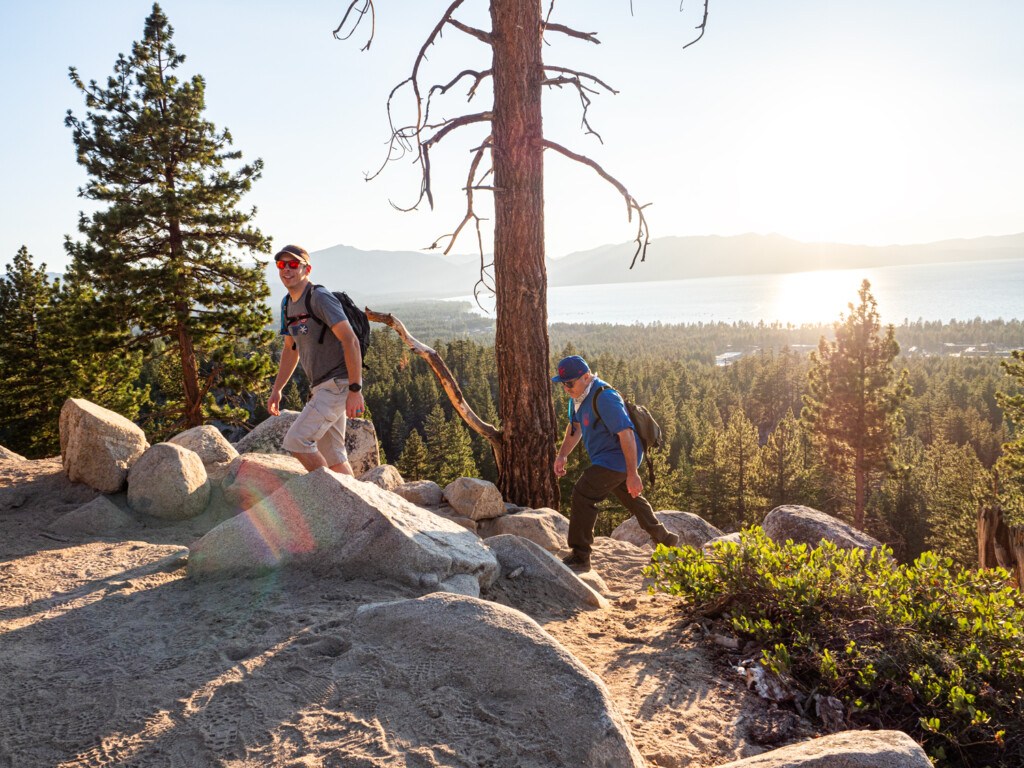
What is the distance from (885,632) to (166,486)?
6647mm

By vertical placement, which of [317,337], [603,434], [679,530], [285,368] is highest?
[317,337]

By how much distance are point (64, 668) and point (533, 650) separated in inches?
95.8

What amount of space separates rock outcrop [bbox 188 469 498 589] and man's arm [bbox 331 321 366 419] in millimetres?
740

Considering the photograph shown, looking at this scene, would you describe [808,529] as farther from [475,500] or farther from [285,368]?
[285,368]

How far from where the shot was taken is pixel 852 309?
32.9m

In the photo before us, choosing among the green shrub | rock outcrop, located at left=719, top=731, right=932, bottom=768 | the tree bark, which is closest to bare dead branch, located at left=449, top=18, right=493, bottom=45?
the tree bark

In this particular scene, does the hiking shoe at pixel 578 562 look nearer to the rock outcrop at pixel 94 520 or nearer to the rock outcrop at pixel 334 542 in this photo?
the rock outcrop at pixel 334 542

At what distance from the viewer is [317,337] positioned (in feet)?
18.1

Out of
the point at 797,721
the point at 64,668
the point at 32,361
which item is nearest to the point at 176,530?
the point at 64,668

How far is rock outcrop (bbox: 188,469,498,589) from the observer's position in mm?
4535

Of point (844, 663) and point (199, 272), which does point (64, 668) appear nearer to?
point (844, 663)

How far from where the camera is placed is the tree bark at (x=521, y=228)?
8.31m

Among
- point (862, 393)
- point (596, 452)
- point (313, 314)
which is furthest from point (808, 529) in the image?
point (862, 393)

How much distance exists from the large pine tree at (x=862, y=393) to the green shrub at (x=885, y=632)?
103 feet
